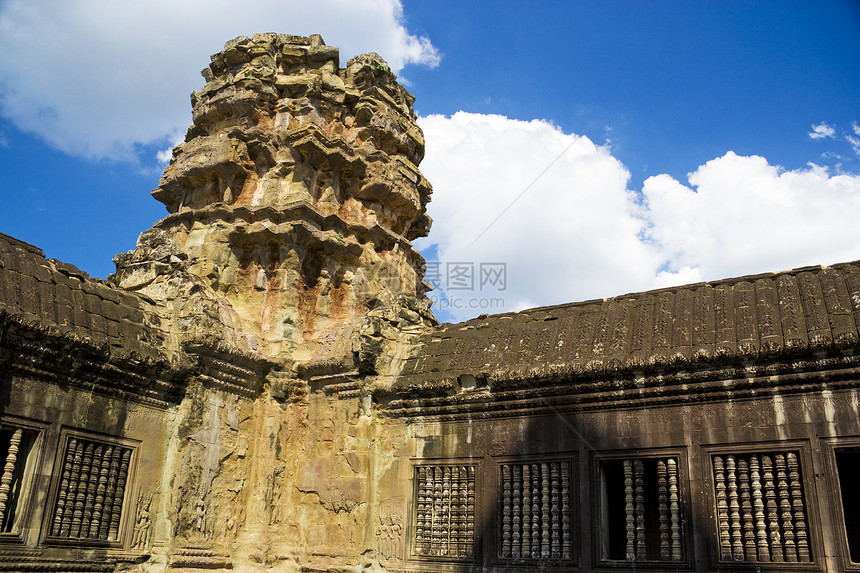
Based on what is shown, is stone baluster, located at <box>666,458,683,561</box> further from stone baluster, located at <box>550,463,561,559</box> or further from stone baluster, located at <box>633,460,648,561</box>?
stone baluster, located at <box>550,463,561,559</box>

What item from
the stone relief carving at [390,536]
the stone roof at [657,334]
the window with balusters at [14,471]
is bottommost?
the stone relief carving at [390,536]

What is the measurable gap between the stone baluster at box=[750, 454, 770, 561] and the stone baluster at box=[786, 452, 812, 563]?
29cm

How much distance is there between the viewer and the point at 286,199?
12789mm

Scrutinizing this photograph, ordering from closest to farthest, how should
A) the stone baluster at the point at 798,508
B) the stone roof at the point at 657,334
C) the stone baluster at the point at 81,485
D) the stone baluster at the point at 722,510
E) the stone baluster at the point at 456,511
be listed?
the stone baluster at the point at 798,508 < the stone baluster at the point at 722,510 < the stone roof at the point at 657,334 < the stone baluster at the point at 81,485 < the stone baluster at the point at 456,511

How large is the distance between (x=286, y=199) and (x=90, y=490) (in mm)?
5654

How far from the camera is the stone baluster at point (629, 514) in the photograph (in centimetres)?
843

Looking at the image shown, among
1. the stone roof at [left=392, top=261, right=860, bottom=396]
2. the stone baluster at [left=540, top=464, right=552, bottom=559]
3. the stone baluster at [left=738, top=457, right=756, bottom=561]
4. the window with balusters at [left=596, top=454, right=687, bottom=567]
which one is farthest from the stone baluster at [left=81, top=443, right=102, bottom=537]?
the stone baluster at [left=738, top=457, right=756, bottom=561]

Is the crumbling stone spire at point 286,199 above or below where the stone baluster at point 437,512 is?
above

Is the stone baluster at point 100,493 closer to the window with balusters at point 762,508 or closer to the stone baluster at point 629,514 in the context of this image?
the stone baluster at point 629,514

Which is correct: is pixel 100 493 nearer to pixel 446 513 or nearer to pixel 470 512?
pixel 446 513

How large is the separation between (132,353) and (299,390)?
281cm

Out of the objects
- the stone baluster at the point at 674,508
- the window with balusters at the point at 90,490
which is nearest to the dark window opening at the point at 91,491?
the window with balusters at the point at 90,490

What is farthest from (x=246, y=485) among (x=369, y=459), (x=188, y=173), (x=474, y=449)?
(x=188, y=173)

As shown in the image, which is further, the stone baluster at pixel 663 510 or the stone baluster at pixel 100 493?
the stone baluster at pixel 100 493
